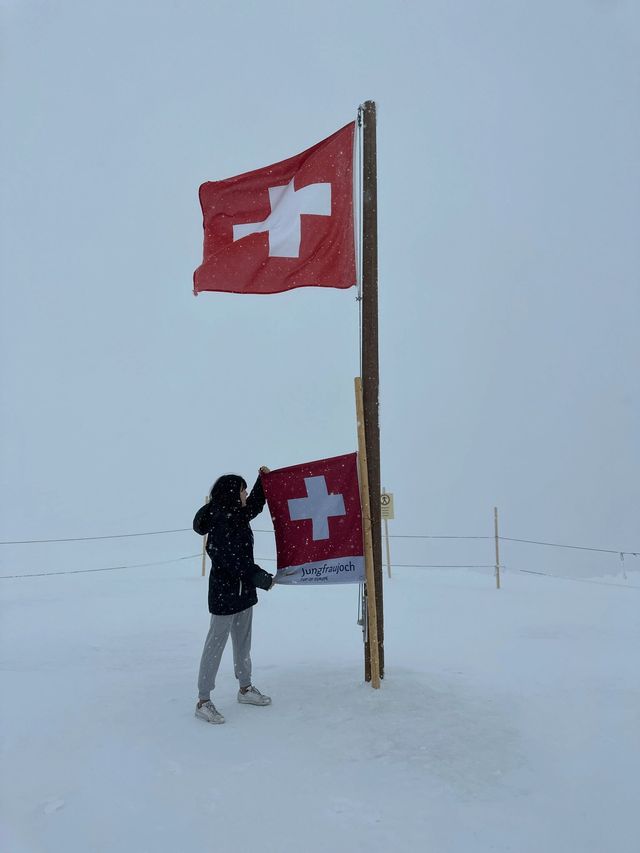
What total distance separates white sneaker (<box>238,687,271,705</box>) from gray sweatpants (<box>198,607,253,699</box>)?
6 cm

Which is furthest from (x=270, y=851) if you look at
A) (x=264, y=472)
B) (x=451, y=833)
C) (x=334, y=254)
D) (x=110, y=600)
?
(x=110, y=600)

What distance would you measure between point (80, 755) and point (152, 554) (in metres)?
14.0

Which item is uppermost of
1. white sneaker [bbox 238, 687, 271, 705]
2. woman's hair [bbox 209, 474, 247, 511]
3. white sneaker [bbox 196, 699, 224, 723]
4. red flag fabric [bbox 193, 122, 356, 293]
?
red flag fabric [bbox 193, 122, 356, 293]

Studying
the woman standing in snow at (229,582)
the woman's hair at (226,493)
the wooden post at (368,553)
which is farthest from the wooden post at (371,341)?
the woman's hair at (226,493)

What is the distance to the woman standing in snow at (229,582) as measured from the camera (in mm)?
4258

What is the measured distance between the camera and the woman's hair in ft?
14.5

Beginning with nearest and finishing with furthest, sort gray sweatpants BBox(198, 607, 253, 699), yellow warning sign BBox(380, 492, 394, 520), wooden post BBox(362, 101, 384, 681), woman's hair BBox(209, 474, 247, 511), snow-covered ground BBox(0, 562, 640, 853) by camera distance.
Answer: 1. snow-covered ground BBox(0, 562, 640, 853)
2. gray sweatpants BBox(198, 607, 253, 699)
3. woman's hair BBox(209, 474, 247, 511)
4. wooden post BBox(362, 101, 384, 681)
5. yellow warning sign BBox(380, 492, 394, 520)

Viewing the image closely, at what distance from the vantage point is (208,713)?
13.6 feet

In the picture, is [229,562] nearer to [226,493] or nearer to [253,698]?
[226,493]

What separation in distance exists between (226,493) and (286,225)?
2433 mm

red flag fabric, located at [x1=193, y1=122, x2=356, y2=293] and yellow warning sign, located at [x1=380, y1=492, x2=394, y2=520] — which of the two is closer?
red flag fabric, located at [x1=193, y1=122, x2=356, y2=293]

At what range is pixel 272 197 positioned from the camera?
5324 millimetres

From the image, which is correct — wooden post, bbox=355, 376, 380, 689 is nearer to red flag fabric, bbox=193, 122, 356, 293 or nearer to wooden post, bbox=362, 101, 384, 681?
wooden post, bbox=362, 101, 384, 681

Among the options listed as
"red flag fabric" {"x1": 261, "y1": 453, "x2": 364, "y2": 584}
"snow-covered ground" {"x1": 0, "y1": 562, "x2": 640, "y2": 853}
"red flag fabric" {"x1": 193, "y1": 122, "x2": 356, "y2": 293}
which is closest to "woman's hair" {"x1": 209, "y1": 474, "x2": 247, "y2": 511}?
"red flag fabric" {"x1": 261, "y1": 453, "x2": 364, "y2": 584}
